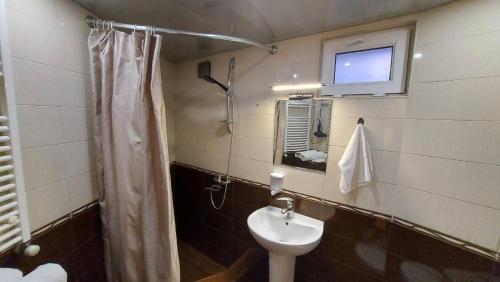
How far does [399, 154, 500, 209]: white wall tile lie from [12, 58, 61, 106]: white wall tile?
2.02m

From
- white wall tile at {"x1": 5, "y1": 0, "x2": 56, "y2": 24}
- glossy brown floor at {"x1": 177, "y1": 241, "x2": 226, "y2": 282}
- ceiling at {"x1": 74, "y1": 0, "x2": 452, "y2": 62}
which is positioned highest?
ceiling at {"x1": 74, "y1": 0, "x2": 452, "y2": 62}

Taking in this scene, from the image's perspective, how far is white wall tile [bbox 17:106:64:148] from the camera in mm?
955

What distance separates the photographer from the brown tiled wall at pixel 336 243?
1.14 m

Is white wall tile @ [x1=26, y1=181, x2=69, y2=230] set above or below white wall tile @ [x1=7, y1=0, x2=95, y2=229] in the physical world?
below

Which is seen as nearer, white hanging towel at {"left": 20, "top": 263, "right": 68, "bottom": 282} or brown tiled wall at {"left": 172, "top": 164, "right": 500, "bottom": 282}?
white hanging towel at {"left": 20, "top": 263, "right": 68, "bottom": 282}

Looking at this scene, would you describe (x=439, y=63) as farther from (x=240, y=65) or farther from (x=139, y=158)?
(x=139, y=158)

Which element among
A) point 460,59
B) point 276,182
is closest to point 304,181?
point 276,182

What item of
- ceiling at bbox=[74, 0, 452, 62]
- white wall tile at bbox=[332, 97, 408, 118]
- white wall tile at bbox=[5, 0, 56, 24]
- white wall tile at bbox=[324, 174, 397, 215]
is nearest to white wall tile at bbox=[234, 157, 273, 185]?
white wall tile at bbox=[324, 174, 397, 215]

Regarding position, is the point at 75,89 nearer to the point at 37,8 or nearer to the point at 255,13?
the point at 37,8

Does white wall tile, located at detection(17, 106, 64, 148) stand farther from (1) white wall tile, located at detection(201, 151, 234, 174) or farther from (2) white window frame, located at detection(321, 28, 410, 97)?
(2) white window frame, located at detection(321, 28, 410, 97)

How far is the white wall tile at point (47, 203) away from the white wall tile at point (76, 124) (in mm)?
273

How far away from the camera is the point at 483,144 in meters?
1.00

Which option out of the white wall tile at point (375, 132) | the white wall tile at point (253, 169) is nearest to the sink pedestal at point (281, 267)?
the white wall tile at point (253, 169)

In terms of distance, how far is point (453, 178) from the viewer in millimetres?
1080
